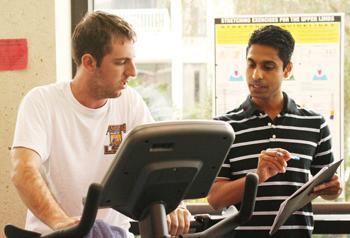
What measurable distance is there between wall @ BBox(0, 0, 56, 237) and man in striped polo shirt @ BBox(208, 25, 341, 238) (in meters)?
0.98

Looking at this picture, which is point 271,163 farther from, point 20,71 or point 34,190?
point 20,71

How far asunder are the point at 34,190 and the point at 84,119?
1.45 ft

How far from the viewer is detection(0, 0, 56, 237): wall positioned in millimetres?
2932

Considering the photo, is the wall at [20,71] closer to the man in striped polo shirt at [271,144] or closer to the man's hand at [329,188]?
the man in striped polo shirt at [271,144]

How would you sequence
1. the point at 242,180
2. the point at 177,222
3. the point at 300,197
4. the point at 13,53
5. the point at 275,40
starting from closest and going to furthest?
the point at 177,222
the point at 300,197
the point at 242,180
the point at 275,40
the point at 13,53

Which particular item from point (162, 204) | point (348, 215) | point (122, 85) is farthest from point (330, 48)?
point (162, 204)

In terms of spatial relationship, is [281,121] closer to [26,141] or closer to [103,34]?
[103,34]

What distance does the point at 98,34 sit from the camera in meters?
2.26

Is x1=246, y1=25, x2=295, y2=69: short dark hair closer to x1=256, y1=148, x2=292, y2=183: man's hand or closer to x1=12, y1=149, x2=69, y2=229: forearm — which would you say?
x1=256, y1=148, x2=292, y2=183: man's hand

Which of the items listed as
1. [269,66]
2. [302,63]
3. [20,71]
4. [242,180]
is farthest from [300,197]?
[20,71]

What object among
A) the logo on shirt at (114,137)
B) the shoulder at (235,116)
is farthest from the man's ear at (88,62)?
the shoulder at (235,116)

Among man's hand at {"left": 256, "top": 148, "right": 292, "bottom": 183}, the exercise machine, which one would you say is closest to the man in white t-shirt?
man's hand at {"left": 256, "top": 148, "right": 292, "bottom": 183}

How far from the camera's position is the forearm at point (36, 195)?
179 centimetres

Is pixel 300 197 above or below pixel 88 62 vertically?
below
